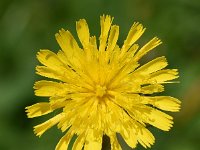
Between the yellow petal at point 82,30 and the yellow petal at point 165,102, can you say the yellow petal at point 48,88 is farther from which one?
the yellow petal at point 165,102

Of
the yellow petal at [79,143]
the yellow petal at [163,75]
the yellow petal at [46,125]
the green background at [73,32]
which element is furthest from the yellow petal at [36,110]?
the green background at [73,32]

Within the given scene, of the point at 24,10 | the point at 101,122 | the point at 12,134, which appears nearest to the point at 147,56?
the point at 101,122

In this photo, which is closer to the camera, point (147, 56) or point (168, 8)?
point (147, 56)

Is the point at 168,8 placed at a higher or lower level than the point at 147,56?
higher

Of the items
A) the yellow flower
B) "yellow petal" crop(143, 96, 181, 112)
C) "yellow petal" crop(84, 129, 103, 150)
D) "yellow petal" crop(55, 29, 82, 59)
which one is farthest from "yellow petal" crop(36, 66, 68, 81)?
"yellow petal" crop(143, 96, 181, 112)

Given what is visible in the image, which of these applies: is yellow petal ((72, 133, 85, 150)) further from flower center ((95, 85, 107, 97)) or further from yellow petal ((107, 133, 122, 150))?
flower center ((95, 85, 107, 97))

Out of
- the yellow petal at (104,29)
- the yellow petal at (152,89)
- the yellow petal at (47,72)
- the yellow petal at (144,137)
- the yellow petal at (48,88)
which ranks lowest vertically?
the yellow petal at (144,137)

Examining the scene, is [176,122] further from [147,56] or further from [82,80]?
[82,80]
